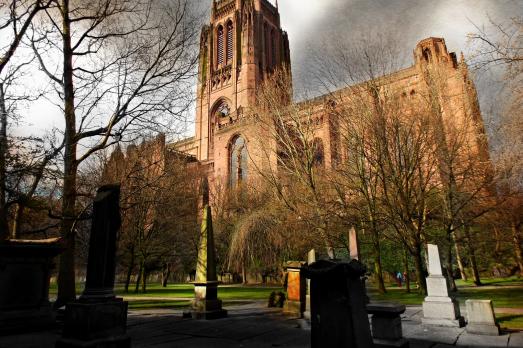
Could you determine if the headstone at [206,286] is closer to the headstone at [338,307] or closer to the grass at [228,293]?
the headstone at [338,307]

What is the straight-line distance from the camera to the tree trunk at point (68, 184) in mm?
9785

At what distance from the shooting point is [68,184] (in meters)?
→ 10.4

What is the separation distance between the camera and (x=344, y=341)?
3506 mm

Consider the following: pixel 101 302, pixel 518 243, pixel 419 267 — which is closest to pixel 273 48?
pixel 518 243

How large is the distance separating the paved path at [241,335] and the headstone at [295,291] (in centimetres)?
64

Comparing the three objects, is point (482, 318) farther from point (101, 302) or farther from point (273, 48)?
point (273, 48)

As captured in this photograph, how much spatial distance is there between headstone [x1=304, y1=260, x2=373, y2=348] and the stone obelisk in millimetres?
6002

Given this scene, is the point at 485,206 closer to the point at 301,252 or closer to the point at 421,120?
the point at 421,120

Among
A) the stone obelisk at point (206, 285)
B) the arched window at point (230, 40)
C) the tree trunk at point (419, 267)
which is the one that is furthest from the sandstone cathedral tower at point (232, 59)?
the stone obelisk at point (206, 285)

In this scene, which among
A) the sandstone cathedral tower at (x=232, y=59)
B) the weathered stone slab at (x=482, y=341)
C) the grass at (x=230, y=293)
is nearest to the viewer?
the weathered stone slab at (x=482, y=341)

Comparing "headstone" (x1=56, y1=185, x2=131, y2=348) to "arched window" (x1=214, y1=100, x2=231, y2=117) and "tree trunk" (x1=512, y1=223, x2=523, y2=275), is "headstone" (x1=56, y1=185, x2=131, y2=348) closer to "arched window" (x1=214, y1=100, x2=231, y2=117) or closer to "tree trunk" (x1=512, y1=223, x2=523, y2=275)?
"tree trunk" (x1=512, y1=223, x2=523, y2=275)

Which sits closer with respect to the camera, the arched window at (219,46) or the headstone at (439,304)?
the headstone at (439,304)

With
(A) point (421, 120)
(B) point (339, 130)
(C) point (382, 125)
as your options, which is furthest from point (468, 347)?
(B) point (339, 130)

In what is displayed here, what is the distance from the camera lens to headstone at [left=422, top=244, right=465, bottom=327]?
770cm
